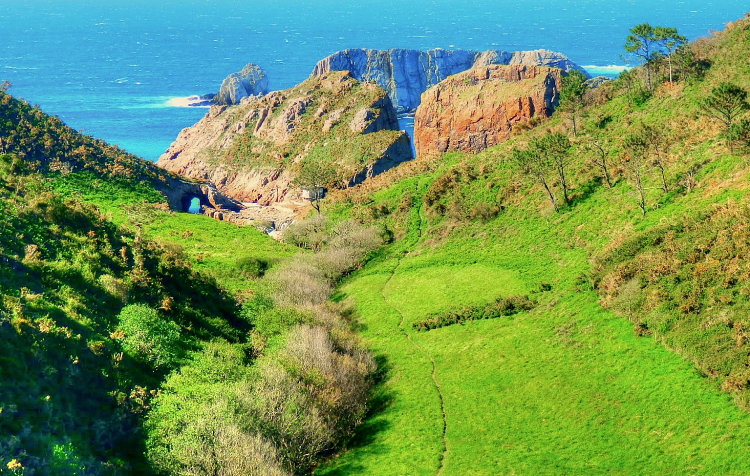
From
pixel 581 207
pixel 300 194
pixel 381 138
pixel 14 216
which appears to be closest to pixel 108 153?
pixel 300 194

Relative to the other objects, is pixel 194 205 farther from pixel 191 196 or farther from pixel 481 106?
pixel 481 106

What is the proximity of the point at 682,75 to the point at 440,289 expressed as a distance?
47.7m

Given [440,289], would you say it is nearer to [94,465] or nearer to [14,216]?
[14,216]

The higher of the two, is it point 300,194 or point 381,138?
point 381,138

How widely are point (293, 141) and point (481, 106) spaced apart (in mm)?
39628

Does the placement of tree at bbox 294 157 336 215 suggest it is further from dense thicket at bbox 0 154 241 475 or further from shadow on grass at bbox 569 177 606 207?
dense thicket at bbox 0 154 241 475

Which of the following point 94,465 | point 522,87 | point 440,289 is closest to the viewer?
point 94,465

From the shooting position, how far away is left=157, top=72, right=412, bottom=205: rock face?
13850cm

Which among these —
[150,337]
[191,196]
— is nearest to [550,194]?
[150,337]

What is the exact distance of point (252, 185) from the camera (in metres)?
150

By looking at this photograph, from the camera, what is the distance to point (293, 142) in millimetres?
153250

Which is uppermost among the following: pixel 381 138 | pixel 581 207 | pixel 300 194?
pixel 381 138

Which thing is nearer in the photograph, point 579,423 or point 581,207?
point 579,423

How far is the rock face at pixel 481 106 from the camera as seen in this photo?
134500 mm
